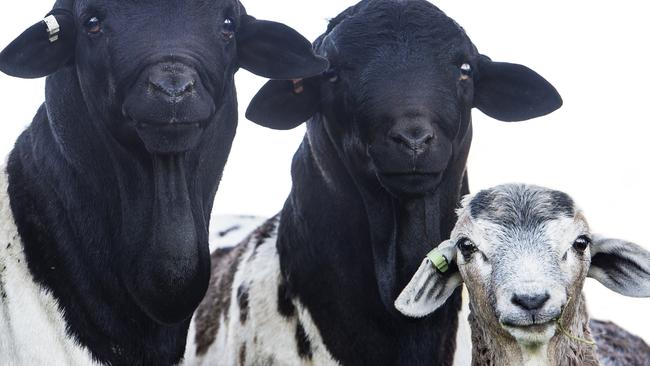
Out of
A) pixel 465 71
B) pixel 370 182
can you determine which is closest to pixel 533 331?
pixel 370 182

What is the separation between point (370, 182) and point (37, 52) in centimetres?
229

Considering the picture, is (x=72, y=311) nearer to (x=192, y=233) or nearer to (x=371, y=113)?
(x=192, y=233)

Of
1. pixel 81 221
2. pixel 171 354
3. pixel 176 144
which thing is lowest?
pixel 171 354

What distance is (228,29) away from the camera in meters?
8.77

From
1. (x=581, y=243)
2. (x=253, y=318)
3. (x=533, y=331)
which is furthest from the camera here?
(x=253, y=318)

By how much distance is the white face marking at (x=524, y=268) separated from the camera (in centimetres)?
784

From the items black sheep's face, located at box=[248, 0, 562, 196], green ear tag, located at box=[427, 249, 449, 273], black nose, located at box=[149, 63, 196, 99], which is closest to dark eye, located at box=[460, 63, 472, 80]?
black sheep's face, located at box=[248, 0, 562, 196]

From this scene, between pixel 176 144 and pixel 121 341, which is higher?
pixel 176 144

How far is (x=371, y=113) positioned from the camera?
905 cm

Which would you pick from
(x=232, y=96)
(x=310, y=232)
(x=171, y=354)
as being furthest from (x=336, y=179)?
(x=171, y=354)

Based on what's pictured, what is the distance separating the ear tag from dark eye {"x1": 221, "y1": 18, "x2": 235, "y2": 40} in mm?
940

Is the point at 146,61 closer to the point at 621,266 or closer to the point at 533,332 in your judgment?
the point at 533,332

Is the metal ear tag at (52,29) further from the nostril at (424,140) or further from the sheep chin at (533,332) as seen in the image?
the sheep chin at (533,332)

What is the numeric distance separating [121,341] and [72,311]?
1.15ft
